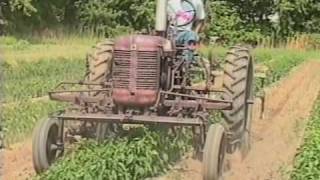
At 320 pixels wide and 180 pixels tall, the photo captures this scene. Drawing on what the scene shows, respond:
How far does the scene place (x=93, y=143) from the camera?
6.46 meters

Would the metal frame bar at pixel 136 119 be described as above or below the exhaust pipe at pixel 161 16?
below

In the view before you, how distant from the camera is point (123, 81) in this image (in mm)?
6422

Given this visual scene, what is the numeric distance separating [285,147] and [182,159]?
194 cm

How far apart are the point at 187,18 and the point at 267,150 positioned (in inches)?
76.9

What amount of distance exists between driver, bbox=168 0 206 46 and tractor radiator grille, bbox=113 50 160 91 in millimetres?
812

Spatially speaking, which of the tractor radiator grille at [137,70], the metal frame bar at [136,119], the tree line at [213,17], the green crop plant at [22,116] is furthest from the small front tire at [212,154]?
the tree line at [213,17]

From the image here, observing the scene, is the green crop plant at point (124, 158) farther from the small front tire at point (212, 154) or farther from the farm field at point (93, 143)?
the small front tire at point (212, 154)

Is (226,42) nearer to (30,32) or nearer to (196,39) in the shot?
(30,32)

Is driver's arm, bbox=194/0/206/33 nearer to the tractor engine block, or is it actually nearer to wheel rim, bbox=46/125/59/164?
the tractor engine block

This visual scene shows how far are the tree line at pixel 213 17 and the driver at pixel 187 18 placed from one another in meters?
22.1

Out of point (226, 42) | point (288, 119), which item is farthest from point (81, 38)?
point (288, 119)

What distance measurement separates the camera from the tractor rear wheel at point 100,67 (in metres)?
7.00

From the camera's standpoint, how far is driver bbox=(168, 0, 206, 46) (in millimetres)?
7227

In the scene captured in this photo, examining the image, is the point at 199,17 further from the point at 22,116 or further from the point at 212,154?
the point at 22,116
